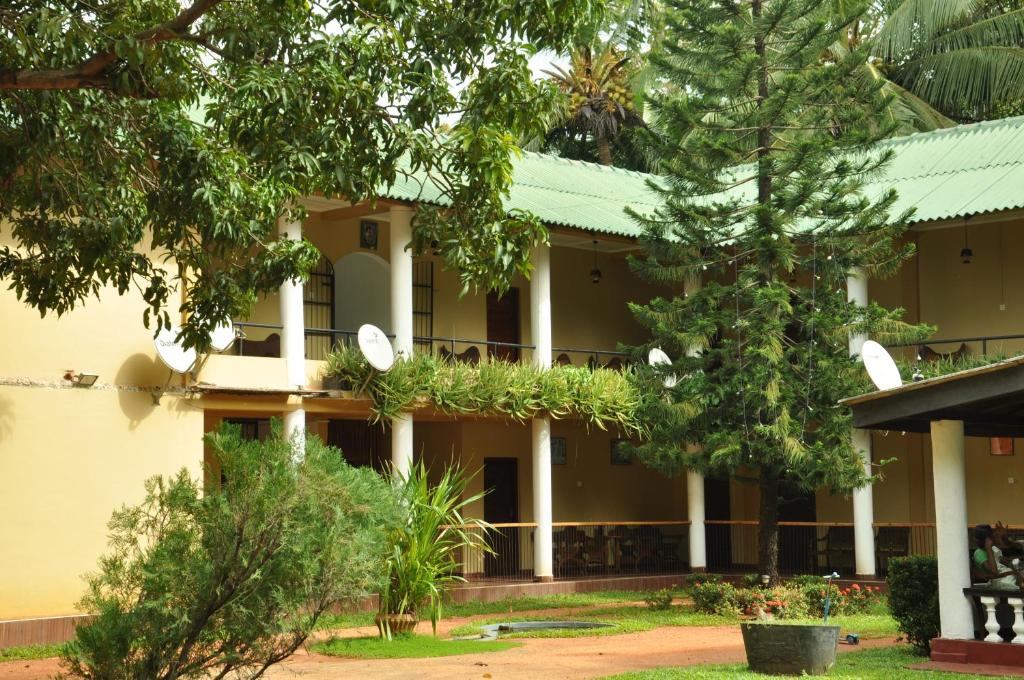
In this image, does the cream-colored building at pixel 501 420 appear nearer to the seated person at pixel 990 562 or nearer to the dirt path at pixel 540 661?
the dirt path at pixel 540 661

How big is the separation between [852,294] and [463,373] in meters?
6.11

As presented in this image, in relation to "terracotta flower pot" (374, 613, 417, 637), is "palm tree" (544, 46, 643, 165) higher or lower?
higher

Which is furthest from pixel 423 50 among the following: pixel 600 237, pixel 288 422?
pixel 600 237

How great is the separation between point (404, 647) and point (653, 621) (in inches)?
170

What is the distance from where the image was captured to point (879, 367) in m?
15.5

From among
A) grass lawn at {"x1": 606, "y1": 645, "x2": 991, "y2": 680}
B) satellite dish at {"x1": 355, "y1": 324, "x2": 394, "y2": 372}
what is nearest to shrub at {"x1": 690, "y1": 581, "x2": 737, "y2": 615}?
grass lawn at {"x1": 606, "y1": 645, "x2": 991, "y2": 680}

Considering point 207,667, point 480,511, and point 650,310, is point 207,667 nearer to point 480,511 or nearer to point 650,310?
point 650,310

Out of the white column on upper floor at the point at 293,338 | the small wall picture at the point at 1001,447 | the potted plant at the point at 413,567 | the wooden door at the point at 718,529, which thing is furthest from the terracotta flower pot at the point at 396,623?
the small wall picture at the point at 1001,447

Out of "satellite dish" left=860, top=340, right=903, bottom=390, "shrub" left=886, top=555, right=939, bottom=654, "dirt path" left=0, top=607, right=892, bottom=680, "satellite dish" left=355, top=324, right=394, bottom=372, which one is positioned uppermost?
"satellite dish" left=355, top=324, right=394, bottom=372

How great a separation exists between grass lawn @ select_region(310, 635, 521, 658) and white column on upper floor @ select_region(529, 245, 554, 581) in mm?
5942

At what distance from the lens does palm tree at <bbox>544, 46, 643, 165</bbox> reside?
36719 millimetres

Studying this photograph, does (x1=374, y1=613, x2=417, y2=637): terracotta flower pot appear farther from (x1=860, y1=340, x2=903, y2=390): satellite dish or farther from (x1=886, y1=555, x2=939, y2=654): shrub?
(x1=860, y1=340, x2=903, y2=390): satellite dish

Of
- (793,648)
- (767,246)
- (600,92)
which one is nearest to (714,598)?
(767,246)

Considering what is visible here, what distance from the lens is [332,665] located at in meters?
13.3
